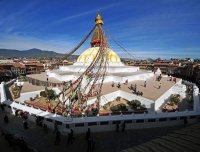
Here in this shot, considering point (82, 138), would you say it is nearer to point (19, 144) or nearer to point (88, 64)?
point (19, 144)

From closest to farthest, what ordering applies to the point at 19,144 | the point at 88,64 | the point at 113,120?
the point at 19,144
the point at 113,120
the point at 88,64

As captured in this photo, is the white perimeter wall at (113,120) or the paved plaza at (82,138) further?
the white perimeter wall at (113,120)

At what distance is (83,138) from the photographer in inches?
291

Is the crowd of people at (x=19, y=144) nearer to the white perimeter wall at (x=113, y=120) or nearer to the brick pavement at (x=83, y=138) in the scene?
the brick pavement at (x=83, y=138)

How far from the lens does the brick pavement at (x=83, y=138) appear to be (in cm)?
664

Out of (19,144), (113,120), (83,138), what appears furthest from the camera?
(113,120)

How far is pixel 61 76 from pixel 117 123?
11.5 m

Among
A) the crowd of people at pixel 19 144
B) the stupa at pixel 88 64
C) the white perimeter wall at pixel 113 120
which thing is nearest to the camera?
the crowd of people at pixel 19 144

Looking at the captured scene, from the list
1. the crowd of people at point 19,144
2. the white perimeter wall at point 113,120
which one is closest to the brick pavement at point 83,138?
the white perimeter wall at point 113,120

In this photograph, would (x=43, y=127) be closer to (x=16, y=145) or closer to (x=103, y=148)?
(x=16, y=145)

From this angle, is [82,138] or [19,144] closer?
[19,144]

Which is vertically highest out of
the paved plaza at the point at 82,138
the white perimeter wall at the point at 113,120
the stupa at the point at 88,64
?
the stupa at the point at 88,64

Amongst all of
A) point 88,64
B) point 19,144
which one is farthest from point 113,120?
point 88,64

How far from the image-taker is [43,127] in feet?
26.8
